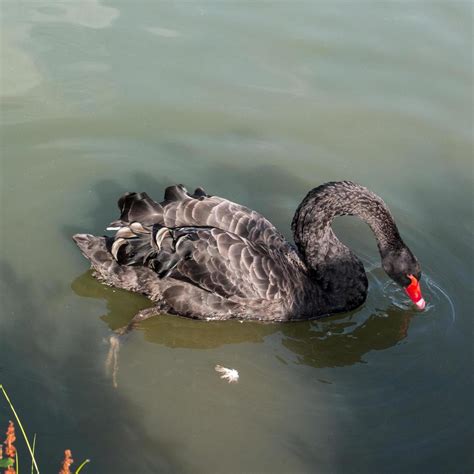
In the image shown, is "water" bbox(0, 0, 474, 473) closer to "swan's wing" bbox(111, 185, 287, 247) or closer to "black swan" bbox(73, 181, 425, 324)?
"black swan" bbox(73, 181, 425, 324)

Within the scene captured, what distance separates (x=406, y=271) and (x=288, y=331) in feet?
3.10

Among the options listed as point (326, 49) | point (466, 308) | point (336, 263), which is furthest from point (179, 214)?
point (326, 49)

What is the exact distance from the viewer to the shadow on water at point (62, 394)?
4586 millimetres

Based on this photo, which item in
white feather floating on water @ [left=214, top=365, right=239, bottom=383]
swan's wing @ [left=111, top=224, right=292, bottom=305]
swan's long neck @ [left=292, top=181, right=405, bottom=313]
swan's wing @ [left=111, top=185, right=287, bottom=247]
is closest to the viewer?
white feather floating on water @ [left=214, top=365, right=239, bottom=383]

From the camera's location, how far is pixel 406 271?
19.0 ft

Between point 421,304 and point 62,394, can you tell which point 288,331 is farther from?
point 62,394

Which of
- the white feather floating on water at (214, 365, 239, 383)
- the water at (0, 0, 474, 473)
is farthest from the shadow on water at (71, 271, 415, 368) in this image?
the white feather floating on water at (214, 365, 239, 383)

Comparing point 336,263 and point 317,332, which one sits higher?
point 336,263

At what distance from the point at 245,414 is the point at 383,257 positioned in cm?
168

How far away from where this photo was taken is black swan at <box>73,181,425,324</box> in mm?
5590

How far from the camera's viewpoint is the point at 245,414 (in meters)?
5.04

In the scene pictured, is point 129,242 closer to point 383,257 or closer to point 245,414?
point 245,414

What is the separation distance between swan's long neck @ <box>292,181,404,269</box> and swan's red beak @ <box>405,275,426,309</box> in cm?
27

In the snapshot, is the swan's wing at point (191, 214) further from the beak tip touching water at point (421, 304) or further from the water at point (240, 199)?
Result: the beak tip touching water at point (421, 304)
